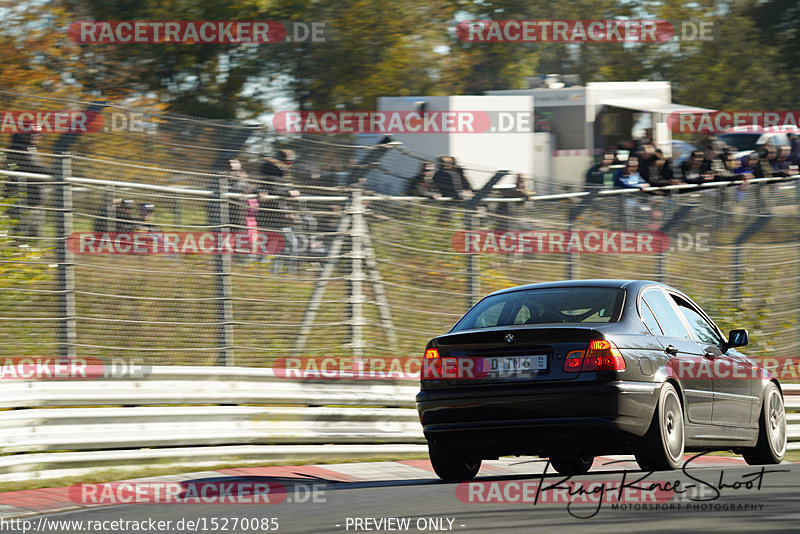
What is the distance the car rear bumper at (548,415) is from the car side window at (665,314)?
2.80 feet

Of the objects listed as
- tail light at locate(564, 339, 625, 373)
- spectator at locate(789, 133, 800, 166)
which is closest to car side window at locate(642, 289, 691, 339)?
tail light at locate(564, 339, 625, 373)

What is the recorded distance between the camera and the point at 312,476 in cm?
963

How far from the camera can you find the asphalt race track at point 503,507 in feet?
20.8

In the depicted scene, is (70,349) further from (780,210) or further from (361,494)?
(780,210)

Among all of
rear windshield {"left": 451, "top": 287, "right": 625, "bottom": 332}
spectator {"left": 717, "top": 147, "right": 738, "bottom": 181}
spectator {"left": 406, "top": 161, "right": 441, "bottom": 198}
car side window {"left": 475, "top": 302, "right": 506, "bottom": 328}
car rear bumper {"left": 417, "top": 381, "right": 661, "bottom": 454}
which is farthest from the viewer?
spectator {"left": 717, "top": 147, "right": 738, "bottom": 181}

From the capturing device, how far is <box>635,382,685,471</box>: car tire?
8195 millimetres

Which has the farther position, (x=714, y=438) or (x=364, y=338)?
(x=364, y=338)

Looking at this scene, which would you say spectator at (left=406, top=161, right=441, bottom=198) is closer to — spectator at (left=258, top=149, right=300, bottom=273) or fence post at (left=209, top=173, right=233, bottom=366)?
spectator at (left=258, top=149, right=300, bottom=273)

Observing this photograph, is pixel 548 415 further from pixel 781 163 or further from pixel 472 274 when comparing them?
pixel 781 163

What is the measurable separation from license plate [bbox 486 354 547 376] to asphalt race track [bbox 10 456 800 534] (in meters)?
0.77

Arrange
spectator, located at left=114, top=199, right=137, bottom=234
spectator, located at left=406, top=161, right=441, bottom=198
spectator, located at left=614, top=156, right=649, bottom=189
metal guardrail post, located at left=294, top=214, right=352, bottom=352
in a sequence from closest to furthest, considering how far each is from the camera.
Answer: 1. spectator, located at left=114, top=199, right=137, bottom=234
2. metal guardrail post, located at left=294, top=214, right=352, bottom=352
3. spectator, located at left=406, top=161, right=441, bottom=198
4. spectator, located at left=614, top=156, right=649, bottom=189

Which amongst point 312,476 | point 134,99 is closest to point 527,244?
point 312,476

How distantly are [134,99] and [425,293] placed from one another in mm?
18331

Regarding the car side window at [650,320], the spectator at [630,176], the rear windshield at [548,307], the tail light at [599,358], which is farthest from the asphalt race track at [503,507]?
the spectator at [630,176]
